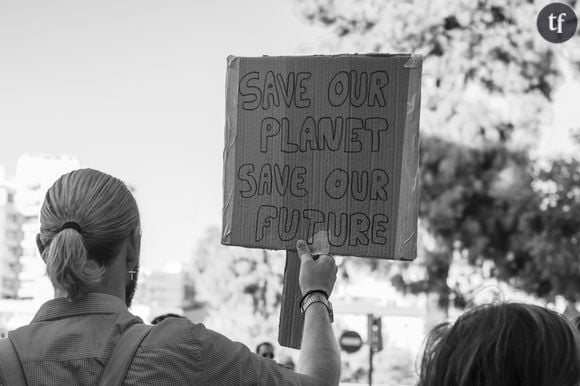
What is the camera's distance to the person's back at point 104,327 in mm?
2025

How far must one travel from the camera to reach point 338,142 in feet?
9.96

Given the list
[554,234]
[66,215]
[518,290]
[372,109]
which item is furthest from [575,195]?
[66,215]

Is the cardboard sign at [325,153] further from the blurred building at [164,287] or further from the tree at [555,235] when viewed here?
the blurred building at [164,287]

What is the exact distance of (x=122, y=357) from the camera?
2027 mm

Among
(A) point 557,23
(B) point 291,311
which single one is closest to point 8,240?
(A) point 557,23

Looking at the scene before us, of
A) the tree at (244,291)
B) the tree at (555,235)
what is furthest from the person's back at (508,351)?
the tree at (244,291)

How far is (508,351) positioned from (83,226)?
3.17ft

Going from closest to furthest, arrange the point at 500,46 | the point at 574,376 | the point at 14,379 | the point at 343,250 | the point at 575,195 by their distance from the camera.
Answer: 1. the point at 574,376
2. the point at 14,379
3. the point at 343,250
4. the point at 575,195
5. the point at 500,46

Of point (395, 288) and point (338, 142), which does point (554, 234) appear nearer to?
point (395, 288)

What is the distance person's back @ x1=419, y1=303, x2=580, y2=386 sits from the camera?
1555mm

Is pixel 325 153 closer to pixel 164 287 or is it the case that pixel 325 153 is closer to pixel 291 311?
pixel 291 311

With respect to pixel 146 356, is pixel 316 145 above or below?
above

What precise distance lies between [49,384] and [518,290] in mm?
16863

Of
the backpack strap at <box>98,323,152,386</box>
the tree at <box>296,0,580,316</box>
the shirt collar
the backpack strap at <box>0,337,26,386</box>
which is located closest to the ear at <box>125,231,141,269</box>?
the shirt collar
